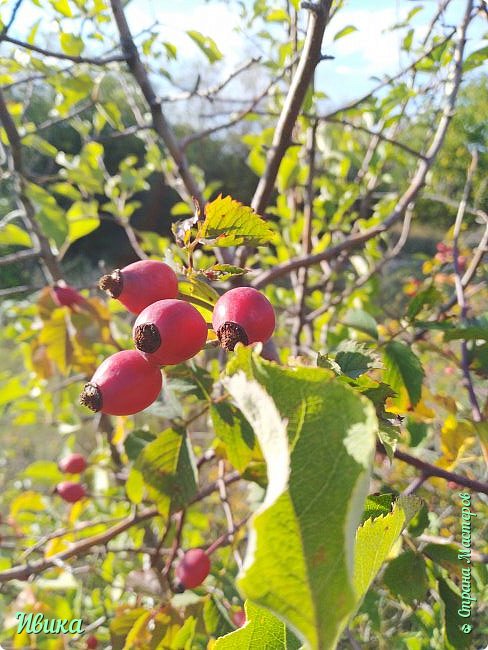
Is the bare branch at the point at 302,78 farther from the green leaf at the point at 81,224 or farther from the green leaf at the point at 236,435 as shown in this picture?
the green leaf at the point at 81,224

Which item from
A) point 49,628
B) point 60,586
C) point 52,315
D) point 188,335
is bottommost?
point 60,586

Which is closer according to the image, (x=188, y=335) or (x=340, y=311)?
(x=188, y=335)

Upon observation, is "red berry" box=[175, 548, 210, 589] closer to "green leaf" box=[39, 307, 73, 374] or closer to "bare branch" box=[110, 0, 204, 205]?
"green leaf" box=[39, 307, 73, 374]

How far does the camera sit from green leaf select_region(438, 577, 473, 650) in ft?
2.36

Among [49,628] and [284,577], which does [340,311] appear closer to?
[49,628]

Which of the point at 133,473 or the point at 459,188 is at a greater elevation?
the point at 133,473

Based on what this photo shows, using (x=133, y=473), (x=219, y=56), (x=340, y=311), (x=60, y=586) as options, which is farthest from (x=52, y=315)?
(x=340, y=311)

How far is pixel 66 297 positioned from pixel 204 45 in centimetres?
67

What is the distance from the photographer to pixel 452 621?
74cm

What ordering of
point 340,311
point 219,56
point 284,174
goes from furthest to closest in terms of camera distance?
point 340,311 < point 284,174 < point 219,56

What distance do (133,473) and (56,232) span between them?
27.3 inches

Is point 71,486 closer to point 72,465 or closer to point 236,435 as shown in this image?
point 72,465

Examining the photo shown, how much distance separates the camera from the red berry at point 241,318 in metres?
0.43

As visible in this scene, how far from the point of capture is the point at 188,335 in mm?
447
